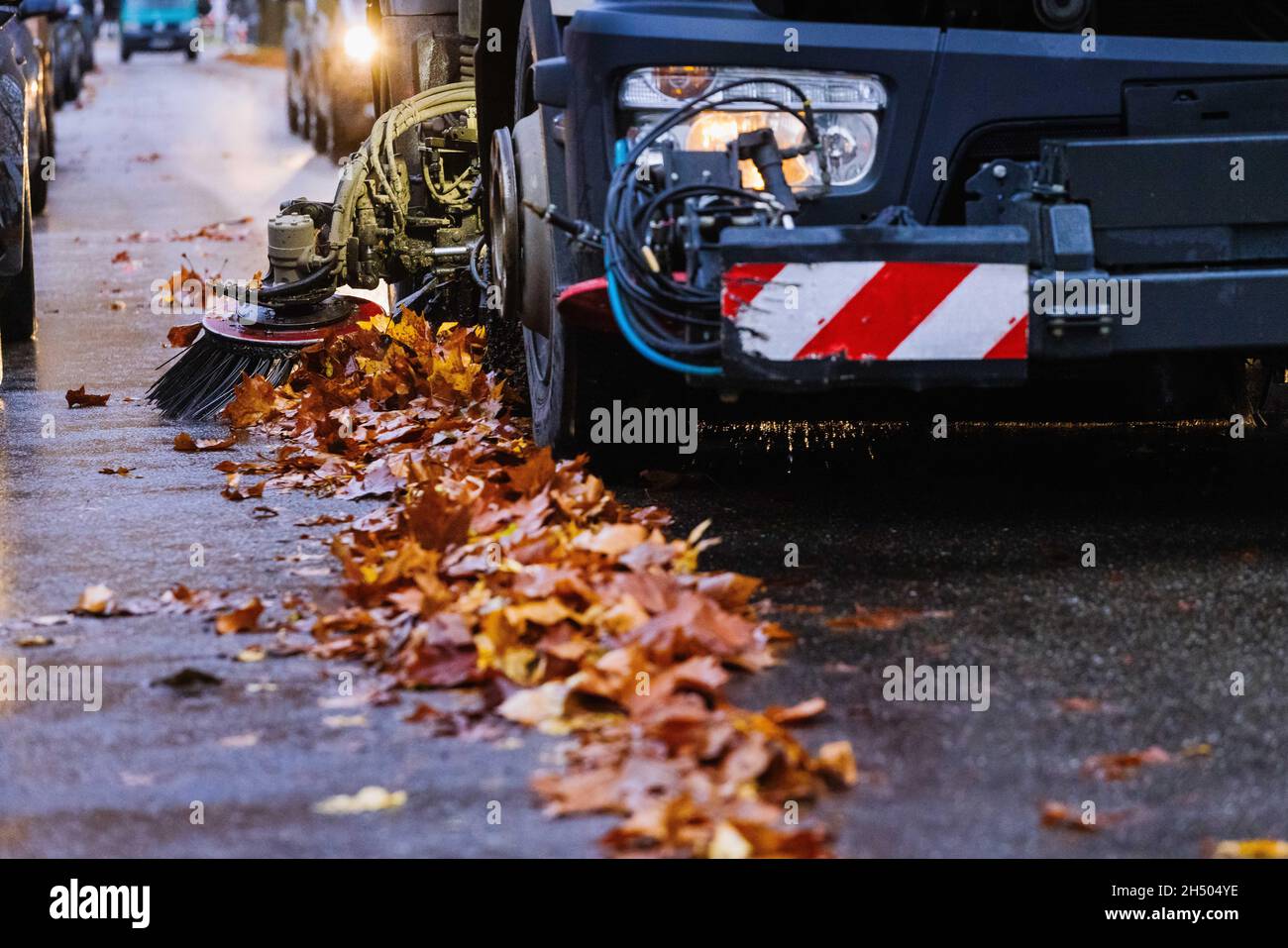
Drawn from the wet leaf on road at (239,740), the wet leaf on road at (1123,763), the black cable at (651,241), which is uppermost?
the black cable at (651,241)

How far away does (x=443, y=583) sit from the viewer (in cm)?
404

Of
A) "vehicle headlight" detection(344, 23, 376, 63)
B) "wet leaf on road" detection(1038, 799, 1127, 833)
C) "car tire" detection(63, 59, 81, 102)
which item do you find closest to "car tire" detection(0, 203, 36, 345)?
"wet leaf on road" detection(1038, 799, 1127, 833)

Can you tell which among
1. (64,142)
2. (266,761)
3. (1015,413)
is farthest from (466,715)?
(64,142)

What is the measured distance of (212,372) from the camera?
6746 mm

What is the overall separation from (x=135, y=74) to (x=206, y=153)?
20.5m

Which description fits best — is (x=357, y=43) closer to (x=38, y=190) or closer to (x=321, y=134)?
(x=321, y=134)

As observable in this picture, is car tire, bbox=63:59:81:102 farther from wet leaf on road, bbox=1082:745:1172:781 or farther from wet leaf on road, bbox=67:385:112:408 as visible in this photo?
wet leaf on road, bbox=1082:745:1172:781

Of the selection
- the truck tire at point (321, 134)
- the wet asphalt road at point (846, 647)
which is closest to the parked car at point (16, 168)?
the wet asphalt road at point (846, 647)

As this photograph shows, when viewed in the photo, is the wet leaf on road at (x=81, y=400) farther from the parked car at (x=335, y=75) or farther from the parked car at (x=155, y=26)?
the parked car at (x=155, y=26)

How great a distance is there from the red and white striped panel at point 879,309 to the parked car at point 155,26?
43.9 metres

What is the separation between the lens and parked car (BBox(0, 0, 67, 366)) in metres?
7.67

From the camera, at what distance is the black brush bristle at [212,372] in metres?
6.66

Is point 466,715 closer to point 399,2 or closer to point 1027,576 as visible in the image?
point 1027,576

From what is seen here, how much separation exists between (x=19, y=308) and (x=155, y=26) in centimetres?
4012
